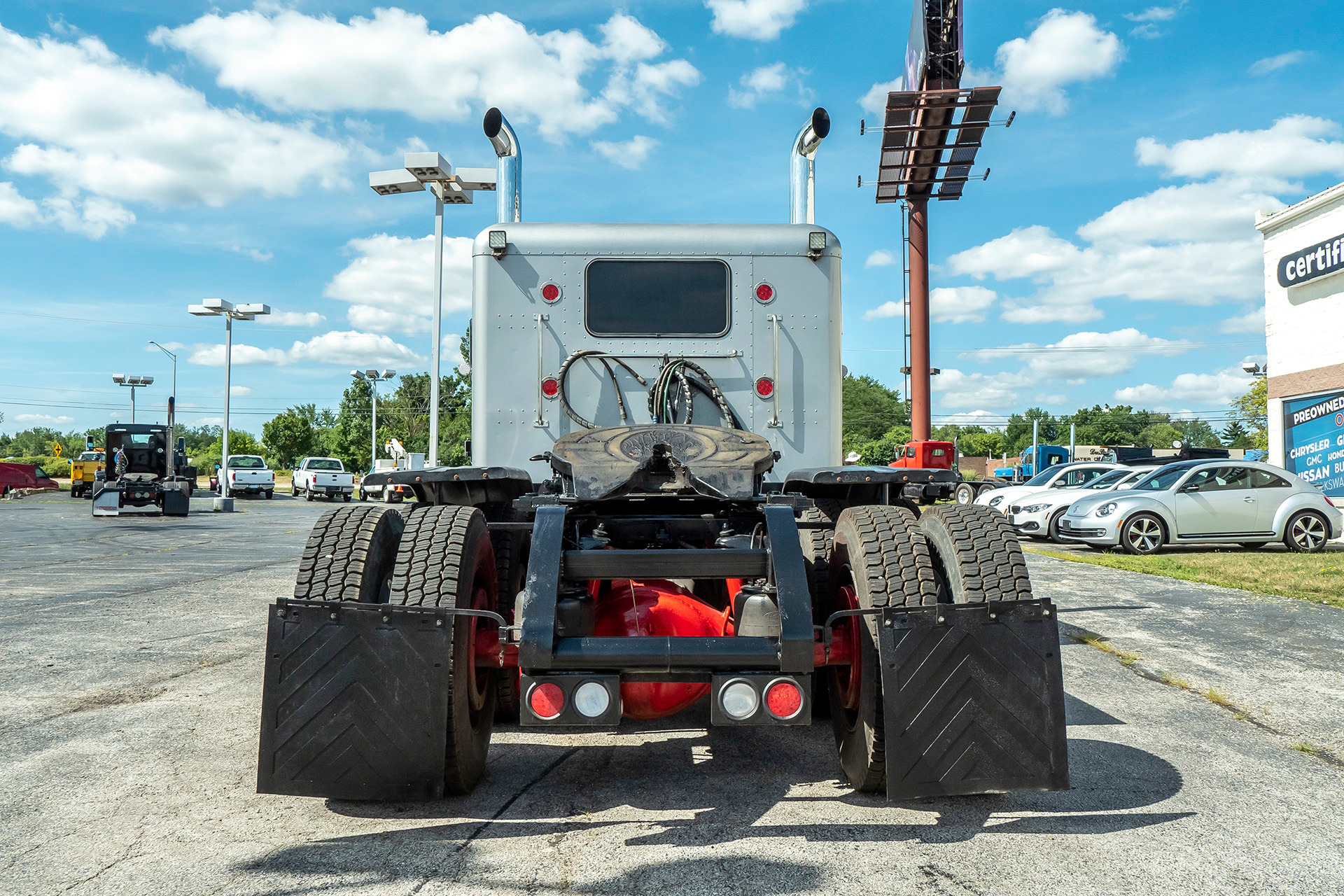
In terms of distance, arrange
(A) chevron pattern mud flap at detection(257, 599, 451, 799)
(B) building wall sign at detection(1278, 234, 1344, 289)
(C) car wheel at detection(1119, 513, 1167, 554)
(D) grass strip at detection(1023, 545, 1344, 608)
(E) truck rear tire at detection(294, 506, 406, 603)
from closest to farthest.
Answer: (A) chevron pattern mud flap at detection(257, 599, 451, 799), (E) truck rear tire at detection(294, 506, 406, 603), (D) grass strip at detection(1023, 545, 1344, 608), (C) car wheel at detection(1119, 513, 1167, 554), (B) building wall sign at detection(1278, 234, 1344, 289)

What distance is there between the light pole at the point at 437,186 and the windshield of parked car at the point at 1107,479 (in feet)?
39.6

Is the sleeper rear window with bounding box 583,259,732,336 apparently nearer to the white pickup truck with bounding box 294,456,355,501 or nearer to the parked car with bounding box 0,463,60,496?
the white pickup truck with bounding box 294,456,355,501

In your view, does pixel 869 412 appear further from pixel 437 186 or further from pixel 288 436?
pixel 437 186

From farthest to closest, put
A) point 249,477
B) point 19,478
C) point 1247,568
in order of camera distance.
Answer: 1. point 19,478
2. point 249,477
3. point 1247,568

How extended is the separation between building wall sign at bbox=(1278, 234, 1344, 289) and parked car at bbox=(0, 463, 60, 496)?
45.0 metres

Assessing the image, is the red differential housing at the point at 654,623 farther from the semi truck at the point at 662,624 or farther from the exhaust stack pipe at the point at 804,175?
the exhaust stack pipe at the point at 804,175

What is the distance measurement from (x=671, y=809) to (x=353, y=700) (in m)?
1.26

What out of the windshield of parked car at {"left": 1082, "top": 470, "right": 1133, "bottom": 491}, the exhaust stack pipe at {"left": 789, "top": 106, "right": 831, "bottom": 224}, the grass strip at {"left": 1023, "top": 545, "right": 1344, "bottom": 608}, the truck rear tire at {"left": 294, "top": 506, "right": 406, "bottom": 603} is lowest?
the grass strip at {"left": 1023, "top": 545, "right": 1344, "bottom": 608}

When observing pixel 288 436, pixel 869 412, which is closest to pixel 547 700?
pixel 288 436

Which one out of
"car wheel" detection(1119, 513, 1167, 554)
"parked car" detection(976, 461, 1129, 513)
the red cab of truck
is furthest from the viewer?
the red cab of truck

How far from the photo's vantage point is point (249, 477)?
123 ft

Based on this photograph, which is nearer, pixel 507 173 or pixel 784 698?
pixel 784 698

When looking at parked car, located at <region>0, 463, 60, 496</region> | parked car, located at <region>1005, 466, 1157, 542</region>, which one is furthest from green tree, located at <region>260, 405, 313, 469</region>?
parked car, located at <region>1005, 466, 1157, 542</region>

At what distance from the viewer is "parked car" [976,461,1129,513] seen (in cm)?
1809
